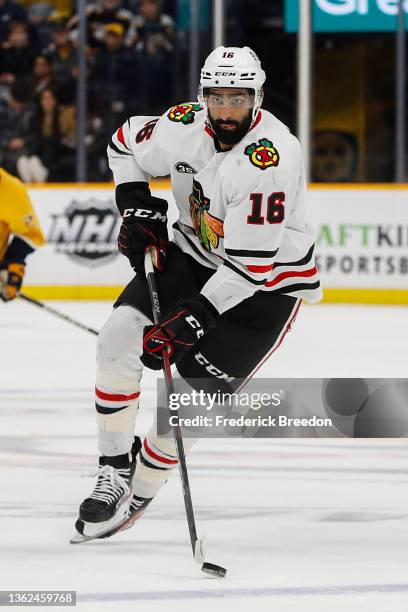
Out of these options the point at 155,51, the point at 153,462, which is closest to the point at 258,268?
the point at 153,462

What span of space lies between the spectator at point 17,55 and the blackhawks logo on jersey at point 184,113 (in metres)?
7.27

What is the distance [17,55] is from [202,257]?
744 cm

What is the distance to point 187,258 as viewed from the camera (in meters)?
3.66

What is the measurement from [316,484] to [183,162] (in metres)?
1.10

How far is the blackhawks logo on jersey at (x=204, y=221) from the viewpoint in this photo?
3480 mm

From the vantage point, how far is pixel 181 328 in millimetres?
3281

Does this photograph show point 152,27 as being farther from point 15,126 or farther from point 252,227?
point 252,227

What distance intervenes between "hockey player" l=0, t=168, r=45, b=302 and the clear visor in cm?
329

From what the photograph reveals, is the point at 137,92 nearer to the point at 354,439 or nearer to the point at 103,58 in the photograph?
the point at 103,58

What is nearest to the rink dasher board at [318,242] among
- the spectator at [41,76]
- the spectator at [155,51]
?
the spectator at [155,51]

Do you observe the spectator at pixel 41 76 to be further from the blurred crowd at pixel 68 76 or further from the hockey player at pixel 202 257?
the hockey player at pixel 202 257

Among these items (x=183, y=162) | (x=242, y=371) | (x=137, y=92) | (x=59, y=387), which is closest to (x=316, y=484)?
(x=242, y=371)

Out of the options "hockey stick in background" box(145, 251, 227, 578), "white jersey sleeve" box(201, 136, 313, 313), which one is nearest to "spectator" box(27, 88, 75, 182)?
"hockey stick in background" box(145, 251, 227, 578)

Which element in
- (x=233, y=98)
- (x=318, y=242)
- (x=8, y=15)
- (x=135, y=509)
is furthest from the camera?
(x=8, y=15)
